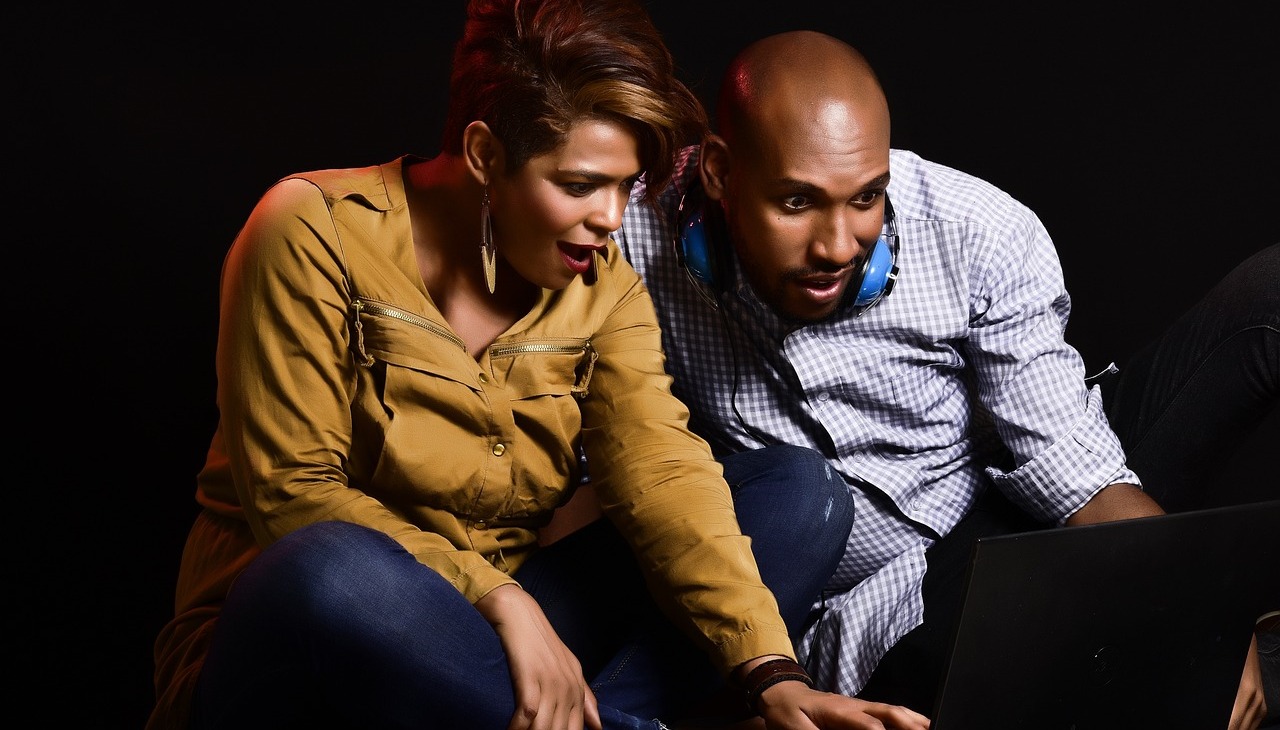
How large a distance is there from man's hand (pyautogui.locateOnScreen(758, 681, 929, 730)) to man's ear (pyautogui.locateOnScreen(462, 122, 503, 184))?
2.35 feet

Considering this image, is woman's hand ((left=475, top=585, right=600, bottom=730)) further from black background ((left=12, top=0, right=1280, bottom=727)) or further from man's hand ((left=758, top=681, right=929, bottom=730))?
black background ((left=12, top=0, right=1280, bottom=727))

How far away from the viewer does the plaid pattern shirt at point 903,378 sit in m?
2.04

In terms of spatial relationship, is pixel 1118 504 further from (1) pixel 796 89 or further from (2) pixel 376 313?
(2) pixel 376 313

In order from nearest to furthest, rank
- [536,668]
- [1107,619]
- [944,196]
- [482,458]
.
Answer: [1107,619] → [536,668] → [482,458] → [944,196]

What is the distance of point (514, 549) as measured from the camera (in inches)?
73.2

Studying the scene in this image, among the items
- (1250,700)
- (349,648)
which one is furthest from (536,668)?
(1250,700)

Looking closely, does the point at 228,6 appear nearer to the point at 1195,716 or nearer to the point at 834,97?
the point at 834,97

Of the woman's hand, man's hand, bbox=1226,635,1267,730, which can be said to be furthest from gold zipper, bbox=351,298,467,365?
man's hand, bbox=1226,635,1267,730

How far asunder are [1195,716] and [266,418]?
43.8 inches

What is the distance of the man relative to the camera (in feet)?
6.34

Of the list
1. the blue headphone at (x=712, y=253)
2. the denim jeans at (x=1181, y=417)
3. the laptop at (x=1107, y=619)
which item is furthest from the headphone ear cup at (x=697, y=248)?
the laptop at (x=1107, y=619)

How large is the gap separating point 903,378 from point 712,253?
0.37m

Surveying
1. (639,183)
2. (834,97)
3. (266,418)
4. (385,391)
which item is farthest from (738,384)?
(266,418)

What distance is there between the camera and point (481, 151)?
168cm
